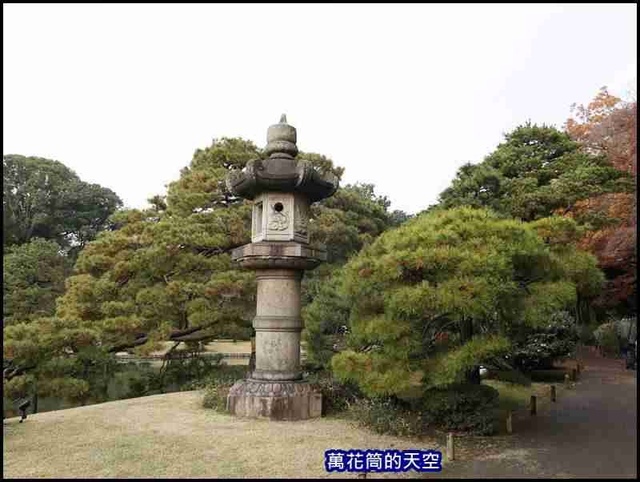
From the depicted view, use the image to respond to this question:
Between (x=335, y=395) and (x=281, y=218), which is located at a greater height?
(x=281, y=218)

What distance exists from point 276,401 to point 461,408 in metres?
3.11

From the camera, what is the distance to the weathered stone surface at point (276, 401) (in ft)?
27.8

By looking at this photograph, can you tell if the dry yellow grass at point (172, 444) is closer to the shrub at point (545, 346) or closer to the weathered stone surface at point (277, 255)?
the weathered stone surface at point (277, 255)

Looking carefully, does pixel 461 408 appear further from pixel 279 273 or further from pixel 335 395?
pixel 279 273

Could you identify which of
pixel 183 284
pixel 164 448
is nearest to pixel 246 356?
pixel 183 284

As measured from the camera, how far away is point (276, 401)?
848 centimetres

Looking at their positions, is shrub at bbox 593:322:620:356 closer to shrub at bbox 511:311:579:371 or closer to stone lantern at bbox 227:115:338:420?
shrub at bbox 511:311:579:371

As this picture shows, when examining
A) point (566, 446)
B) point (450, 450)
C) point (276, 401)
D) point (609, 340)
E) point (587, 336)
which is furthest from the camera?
point (587, 336)

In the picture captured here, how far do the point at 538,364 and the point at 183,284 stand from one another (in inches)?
417

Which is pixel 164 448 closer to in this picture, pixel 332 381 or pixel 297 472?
pixel 297 472

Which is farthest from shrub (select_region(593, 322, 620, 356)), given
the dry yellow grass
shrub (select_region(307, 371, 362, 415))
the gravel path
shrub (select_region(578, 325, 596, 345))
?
the dry yellow grass

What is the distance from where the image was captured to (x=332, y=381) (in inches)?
388

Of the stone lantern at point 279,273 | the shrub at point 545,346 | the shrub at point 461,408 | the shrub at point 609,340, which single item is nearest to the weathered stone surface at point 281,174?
the stone lantern at point 279,273

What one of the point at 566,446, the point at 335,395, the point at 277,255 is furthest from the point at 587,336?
the point at 277,255
